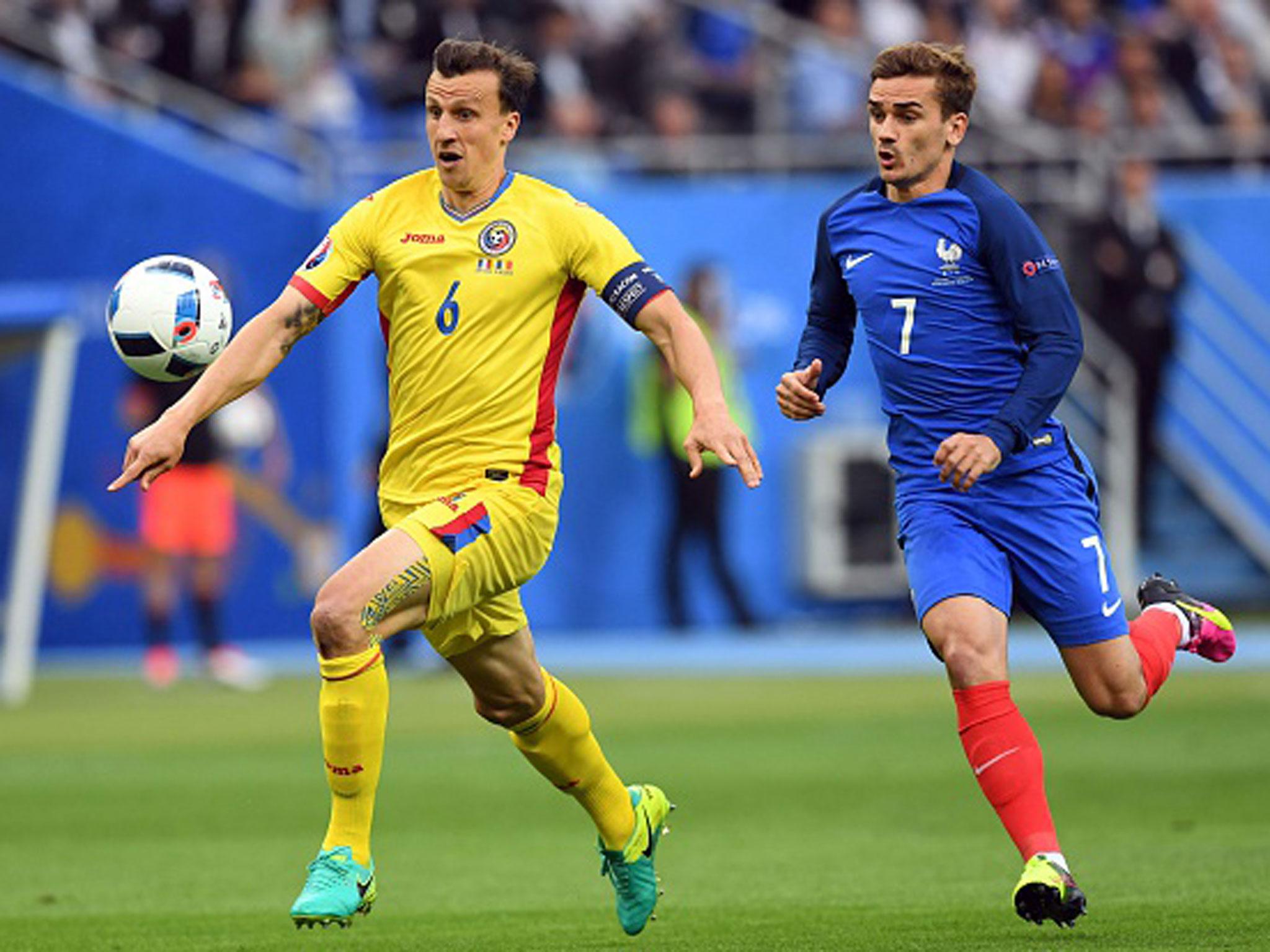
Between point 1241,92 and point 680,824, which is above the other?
point 1241,92

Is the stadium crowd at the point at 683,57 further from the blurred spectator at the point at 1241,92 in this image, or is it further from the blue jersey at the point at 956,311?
the blue jersey at the point at 956,311

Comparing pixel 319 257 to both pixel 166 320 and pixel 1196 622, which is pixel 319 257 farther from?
pixel 1196 622

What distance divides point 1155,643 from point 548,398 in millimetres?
2131

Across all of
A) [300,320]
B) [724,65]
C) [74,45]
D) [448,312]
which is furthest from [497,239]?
[724,65]

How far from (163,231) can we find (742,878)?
13.7 meters

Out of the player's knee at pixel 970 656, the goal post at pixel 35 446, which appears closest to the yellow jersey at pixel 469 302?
the player's knee at pixel 970 656

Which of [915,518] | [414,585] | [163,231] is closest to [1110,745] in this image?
[915,518]

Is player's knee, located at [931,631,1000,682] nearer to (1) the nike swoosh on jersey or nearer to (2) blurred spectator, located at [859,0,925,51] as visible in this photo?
(1) the nike swoosh on jersey

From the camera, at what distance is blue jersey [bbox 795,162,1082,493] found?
782cm

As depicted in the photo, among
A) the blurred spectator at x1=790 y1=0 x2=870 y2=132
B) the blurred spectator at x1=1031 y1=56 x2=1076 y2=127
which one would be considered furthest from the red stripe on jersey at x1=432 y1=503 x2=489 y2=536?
the blurred spectator at x1=1031 y1=56 x2=1076 y2=127

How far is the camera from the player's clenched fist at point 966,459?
7480 millimetres

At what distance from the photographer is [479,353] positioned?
793 cm

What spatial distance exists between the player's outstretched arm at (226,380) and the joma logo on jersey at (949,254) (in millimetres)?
1912

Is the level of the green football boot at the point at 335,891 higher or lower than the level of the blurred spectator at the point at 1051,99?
lower
